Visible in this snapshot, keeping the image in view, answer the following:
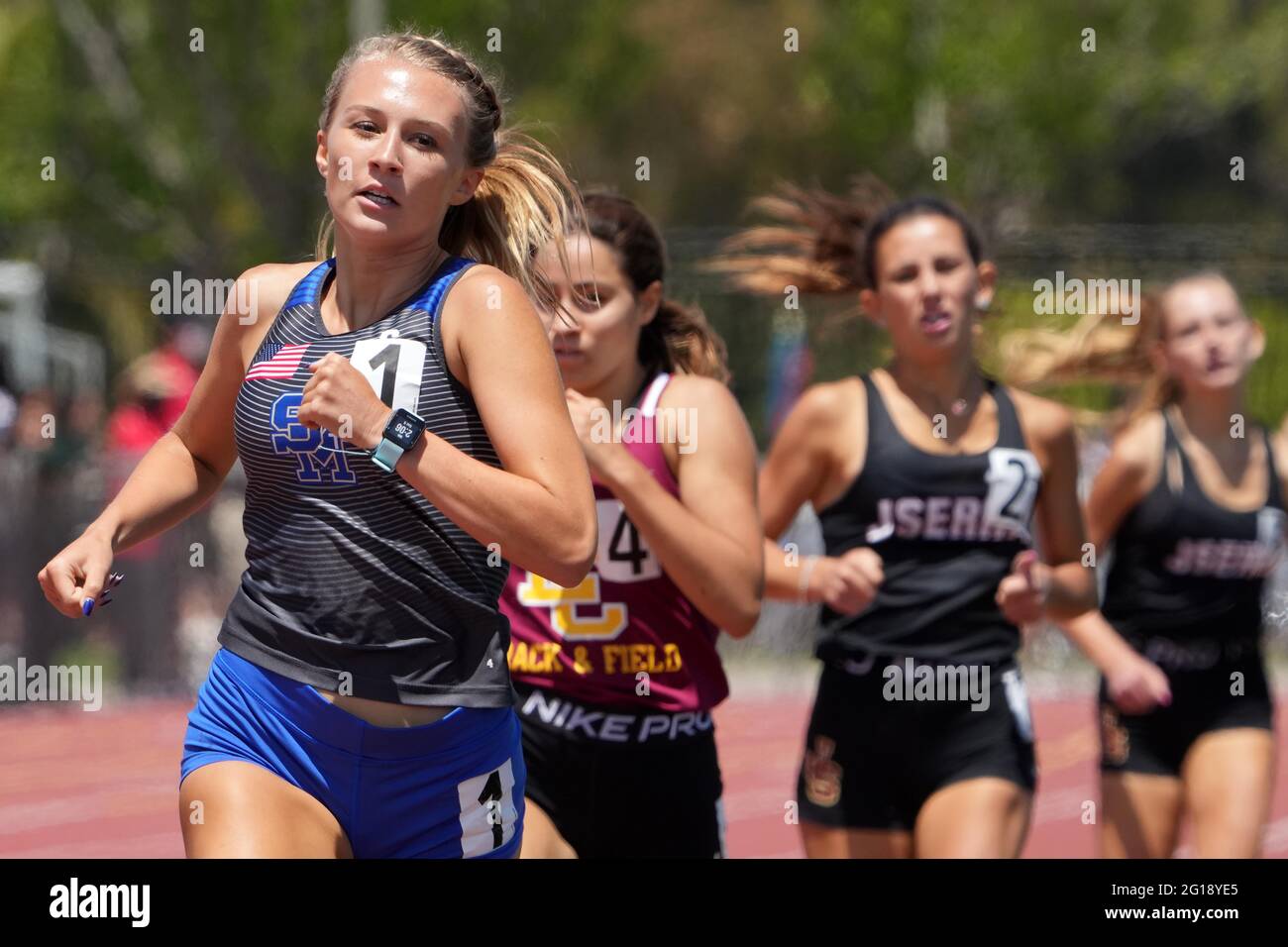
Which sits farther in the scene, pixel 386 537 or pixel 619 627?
pixel 619 627

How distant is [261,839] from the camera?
3121 millimetres

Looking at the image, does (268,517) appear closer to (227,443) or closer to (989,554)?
(227,443)

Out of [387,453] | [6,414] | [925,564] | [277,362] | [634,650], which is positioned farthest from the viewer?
[6,414]

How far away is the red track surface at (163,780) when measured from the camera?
29.0 feet

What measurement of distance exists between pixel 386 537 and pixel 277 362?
38 cm

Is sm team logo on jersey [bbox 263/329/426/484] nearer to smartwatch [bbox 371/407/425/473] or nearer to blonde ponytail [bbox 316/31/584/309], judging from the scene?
A: smartwatch [bbox 371/407/425/473]

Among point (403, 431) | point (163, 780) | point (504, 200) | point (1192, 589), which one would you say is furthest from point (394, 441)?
point (163, 780)

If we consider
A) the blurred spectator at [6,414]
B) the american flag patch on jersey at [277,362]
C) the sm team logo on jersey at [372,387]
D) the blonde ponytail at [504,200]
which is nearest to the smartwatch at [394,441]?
the sm team logo on jersey at [372,387]

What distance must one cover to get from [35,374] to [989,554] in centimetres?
1109

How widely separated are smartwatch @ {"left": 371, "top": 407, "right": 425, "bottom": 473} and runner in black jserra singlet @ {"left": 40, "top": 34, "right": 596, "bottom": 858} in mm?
31


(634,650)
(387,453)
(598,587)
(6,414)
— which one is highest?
(6,414)

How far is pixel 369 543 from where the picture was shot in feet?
10.7

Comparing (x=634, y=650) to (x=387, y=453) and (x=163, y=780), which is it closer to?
(x=387, y=453)

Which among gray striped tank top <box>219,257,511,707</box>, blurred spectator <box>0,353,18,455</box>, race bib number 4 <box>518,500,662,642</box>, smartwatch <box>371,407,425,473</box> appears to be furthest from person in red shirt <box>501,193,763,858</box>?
blurred spectator <box>0,353,18,455</box>
